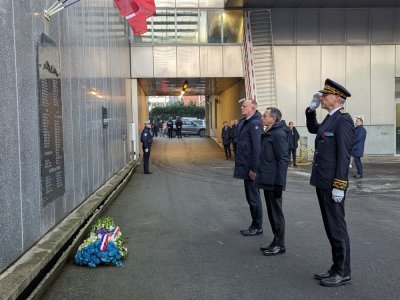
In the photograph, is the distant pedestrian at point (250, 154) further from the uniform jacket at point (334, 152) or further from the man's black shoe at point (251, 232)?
the uniform jacket at point (334, 152)

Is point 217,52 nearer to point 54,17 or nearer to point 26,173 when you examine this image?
point 54,17

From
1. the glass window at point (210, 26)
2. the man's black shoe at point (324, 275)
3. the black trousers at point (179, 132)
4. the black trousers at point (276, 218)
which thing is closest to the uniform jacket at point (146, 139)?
the glass window at point (210, 26)

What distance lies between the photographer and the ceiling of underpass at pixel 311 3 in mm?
20406

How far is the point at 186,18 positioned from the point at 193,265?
59.6ft

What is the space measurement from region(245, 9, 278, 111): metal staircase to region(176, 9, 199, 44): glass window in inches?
95.4

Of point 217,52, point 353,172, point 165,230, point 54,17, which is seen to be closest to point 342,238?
point 165,230

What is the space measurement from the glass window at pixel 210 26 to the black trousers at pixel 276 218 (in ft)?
55.1

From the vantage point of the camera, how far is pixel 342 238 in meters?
4.82

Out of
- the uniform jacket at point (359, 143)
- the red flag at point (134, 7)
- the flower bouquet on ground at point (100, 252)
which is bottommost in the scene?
the flower bouquet on ground at point (100, 252)

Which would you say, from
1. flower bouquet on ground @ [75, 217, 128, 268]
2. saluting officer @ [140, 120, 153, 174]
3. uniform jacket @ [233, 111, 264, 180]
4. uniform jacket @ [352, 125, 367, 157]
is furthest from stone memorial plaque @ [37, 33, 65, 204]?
uniform jacket @ [352, 125, 367, 157]

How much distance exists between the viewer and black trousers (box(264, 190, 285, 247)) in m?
5.93

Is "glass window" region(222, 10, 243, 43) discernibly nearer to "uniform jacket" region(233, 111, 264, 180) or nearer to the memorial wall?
the memorial wall

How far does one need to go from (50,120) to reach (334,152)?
11.5ft

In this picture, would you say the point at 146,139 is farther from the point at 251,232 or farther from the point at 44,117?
the point at 44,117
